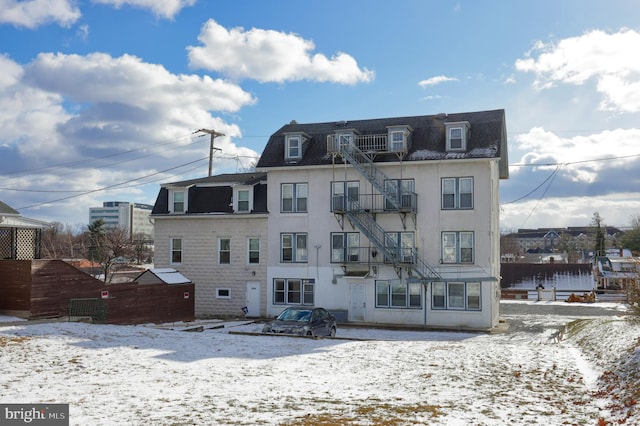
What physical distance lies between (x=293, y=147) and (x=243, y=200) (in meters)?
4.70

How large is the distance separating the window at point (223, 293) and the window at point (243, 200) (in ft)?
16.9

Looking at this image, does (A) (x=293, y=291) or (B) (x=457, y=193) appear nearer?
(B) (x=457, y=193)

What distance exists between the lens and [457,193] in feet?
109

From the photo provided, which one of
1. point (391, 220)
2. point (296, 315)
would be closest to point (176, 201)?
point (391, 220)

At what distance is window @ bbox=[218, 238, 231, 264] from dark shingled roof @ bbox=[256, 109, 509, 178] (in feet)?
17.6

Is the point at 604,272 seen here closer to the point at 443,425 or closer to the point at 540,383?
the point at 540,383

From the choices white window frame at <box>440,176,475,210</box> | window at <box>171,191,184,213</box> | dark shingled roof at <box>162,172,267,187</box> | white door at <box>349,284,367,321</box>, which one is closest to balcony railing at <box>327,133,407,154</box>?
white window frame at <box>440,176,475,210</box>

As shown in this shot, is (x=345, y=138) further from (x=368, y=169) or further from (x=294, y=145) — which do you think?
(x=294, y=145)

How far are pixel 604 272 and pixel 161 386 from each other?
62.9 m

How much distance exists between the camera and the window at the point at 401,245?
109 feet

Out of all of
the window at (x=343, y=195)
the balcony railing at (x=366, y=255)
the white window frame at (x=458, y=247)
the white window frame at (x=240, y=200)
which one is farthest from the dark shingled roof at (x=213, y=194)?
the white window frame at (x=458, y=247)

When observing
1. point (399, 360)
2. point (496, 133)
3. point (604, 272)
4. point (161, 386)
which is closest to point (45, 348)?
point (161, 386)

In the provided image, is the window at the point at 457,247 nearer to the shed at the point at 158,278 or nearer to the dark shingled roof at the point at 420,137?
the dark shingled roof at the point at 420,137

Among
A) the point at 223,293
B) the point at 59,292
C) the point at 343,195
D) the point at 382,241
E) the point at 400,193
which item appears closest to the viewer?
the point at 59,292
